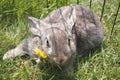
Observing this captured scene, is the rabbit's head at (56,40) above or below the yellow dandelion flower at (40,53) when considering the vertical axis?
above

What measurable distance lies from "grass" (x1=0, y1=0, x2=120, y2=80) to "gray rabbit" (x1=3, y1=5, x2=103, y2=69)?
146mm

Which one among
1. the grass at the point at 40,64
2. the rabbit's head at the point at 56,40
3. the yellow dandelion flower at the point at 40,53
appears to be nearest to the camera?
the rabbit's head at the point at 56,40

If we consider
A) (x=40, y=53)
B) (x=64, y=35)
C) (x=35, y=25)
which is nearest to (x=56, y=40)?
(x=64, y=35)

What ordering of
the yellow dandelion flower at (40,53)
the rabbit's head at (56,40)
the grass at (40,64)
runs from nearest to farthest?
1. the rabbit's head at (56,40)
2. the yellow dandelion flower at (40,53)
3. the grass at (40,64)

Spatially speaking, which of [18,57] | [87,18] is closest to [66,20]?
[87,18]

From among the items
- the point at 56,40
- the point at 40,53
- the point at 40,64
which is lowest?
the point at 40,64

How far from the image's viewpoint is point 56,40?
4.34 metres

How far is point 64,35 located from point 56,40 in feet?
0.52

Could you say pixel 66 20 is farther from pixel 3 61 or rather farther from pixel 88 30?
pixel 3 61

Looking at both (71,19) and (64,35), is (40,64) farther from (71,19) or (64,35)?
(71,19)

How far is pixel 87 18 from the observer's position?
5285 millimetres

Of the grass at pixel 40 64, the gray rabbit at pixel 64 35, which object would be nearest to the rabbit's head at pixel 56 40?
the gray rabbit at pixel 64 35

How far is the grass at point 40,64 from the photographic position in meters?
4.75

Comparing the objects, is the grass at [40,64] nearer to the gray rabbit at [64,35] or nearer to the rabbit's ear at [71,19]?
the gray rabbit at [64,35]
